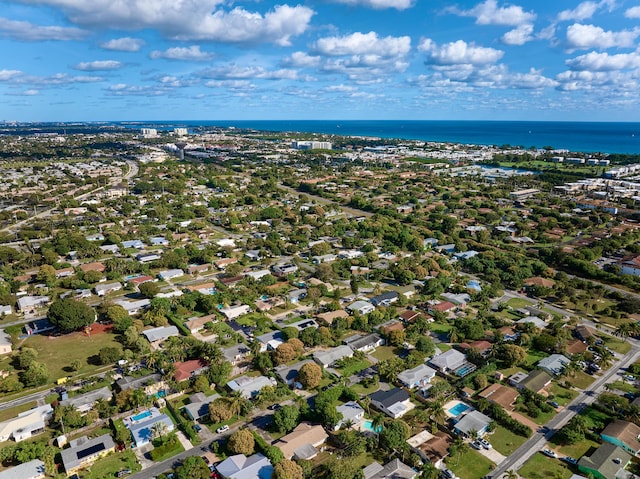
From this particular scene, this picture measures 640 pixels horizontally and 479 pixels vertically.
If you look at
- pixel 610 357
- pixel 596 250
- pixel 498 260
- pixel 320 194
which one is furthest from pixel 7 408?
pixel 320 194

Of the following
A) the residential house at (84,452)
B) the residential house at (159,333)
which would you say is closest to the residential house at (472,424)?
the residential house at (84,452)

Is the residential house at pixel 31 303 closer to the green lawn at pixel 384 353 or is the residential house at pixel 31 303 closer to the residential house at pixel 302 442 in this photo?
the residential house at pixel 302 442

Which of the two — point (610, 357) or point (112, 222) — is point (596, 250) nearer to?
point (610, 357)

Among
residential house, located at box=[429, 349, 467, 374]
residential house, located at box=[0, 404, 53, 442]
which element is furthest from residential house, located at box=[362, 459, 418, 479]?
residential house, located at box=[0, 404, 53, 442]

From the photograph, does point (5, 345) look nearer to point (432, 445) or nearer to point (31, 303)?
point (31, 303)

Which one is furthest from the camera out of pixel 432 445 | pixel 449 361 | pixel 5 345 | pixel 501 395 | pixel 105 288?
pixel 105 288

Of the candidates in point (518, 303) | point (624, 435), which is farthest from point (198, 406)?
point (518, 303)
